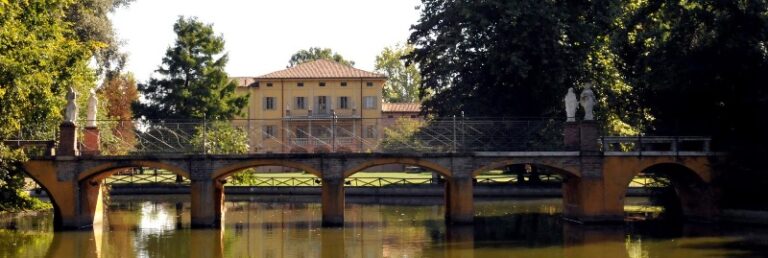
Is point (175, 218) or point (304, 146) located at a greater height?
point (304, 146)

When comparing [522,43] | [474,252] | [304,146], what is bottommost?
[474,252]

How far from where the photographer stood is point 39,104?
104ft

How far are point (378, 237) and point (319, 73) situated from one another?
155 ft

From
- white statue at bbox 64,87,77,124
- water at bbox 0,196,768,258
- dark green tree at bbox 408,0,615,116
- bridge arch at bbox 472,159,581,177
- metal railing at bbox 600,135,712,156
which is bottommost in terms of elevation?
water at bbox 0,196,768,258

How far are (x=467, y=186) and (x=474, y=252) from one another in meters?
7.47

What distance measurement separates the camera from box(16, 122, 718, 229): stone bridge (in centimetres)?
3541

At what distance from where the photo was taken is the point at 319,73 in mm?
79000

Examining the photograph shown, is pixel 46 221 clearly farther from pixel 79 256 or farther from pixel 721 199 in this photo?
pixel 721 199

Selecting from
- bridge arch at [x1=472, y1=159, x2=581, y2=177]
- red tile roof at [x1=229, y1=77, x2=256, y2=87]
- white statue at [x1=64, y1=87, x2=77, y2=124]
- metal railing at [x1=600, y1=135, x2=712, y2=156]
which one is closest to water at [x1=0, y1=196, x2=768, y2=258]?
bridge arch at [x1=472, y1=159, x2=581, y2=177]

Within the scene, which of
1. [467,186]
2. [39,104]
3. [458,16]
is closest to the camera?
[39,104]

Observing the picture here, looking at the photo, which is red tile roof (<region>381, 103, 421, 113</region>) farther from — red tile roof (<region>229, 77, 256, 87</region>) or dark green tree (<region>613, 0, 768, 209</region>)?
dark green tree (<region>613, 0, 768, 209</region>)

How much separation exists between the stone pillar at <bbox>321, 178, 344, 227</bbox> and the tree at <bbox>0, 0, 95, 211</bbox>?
371 inches

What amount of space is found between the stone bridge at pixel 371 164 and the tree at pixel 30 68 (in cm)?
197

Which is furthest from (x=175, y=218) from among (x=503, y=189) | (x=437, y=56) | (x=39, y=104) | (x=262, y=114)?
(x=262, y=114)
